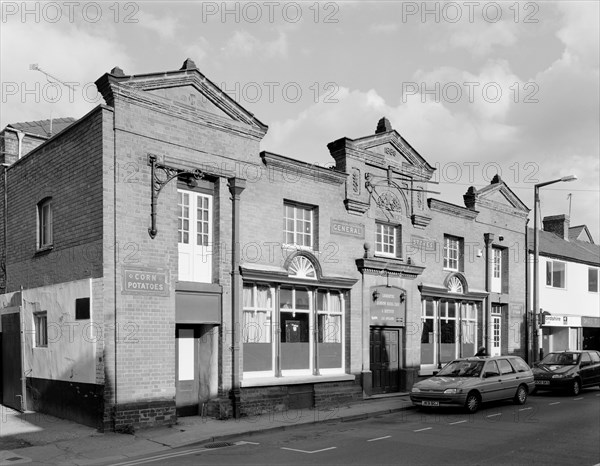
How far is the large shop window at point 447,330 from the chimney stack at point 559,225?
46.6 ft

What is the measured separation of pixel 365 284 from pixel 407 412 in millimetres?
4006

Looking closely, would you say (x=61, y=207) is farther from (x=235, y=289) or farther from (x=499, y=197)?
(x=499, y=197)

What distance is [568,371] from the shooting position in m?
21.6

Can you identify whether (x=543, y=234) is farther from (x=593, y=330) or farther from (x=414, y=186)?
(x=414, y=186)

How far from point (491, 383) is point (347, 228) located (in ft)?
19.1

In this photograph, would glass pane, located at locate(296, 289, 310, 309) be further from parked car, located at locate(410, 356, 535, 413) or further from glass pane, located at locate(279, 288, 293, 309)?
parked car, located at locate(410, 356, 535, 413)

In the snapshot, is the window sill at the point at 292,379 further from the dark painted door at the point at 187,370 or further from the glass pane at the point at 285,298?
the glass pane at the point at 285,298

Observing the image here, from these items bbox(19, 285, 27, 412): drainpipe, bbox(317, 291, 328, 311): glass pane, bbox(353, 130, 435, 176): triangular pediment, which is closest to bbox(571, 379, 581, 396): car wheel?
bbox(353, 130, 435, 176): triangular pediment

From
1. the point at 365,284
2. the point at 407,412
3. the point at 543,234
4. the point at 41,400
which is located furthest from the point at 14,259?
the point at 543,234

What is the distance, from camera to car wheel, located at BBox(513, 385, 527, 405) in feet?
61.0

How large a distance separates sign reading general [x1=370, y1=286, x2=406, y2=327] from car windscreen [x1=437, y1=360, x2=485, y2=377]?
2640 mm

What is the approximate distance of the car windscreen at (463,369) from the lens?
17641 mm

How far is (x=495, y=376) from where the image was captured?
17891 millimetres

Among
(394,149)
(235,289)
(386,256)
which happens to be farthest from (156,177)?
(394,149)
